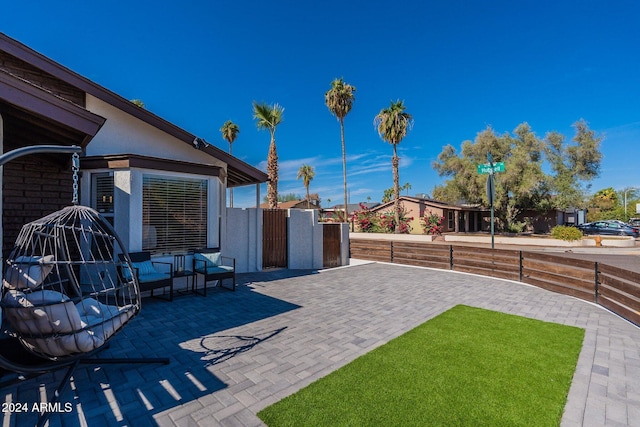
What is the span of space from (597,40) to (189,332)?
20.6 meters

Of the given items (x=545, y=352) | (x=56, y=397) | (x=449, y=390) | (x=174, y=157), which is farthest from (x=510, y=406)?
(x=174, y=157)

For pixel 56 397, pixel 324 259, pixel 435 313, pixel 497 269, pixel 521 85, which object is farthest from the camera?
pixel 521 85

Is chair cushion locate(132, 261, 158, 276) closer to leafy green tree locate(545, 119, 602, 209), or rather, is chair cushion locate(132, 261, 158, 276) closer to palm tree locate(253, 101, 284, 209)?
palm tree locate(253, 101, 284, 209)

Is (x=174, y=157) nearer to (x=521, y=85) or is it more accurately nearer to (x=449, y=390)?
(x=449, y=390)

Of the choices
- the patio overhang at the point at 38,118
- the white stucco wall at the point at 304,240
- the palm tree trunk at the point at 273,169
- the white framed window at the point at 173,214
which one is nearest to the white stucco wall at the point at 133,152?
the white framed window at the point at 173,214

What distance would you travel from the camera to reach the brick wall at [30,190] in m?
5.88

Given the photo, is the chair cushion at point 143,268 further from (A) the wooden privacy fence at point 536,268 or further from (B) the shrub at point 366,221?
(B) the shrub at point 366,221

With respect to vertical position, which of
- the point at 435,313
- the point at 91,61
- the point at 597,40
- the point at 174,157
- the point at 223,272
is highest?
the point at 597,40

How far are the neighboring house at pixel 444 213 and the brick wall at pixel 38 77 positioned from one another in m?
25.9

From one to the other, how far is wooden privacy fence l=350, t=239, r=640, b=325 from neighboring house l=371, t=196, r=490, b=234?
18081 millimetres

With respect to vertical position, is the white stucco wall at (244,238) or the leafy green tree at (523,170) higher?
the leafy green tree at (523,170)

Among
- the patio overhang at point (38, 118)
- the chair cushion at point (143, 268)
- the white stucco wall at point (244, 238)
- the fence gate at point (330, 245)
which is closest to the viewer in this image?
the patio overhang at point (38, 118)

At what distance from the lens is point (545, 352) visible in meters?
4.07

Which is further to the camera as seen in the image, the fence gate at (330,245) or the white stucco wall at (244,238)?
the fence gate at (330,245)
